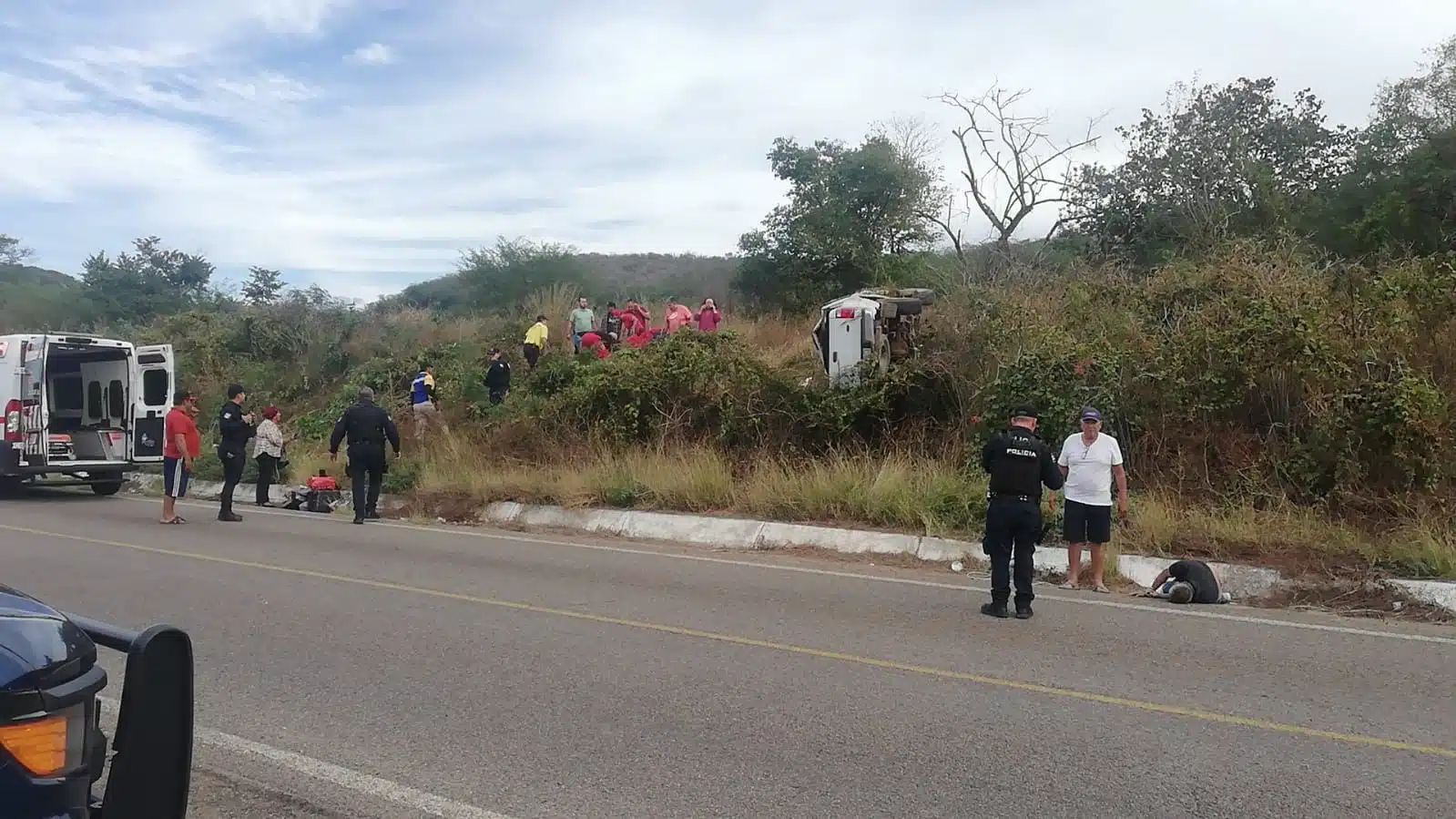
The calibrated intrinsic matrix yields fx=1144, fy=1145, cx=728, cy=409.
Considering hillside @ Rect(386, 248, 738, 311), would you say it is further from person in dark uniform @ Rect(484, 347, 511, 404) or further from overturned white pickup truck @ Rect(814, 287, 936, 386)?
overturned white pickup truck @ Rect(814, 287, 936, 386)

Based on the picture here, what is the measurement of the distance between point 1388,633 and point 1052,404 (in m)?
5.76

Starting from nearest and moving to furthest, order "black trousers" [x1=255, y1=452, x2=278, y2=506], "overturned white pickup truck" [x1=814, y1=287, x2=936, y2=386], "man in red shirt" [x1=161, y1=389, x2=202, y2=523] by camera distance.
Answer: "man in red shirt" [x1=161, y1=389, x2=202, y2=523] → "overturned white pickup truck" [x1=814, y1=287, x2=936, y2=386] → "black trousers" [x1=255, y1=452, x2=278, y2=506]

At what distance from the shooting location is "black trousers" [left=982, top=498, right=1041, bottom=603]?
8594mm

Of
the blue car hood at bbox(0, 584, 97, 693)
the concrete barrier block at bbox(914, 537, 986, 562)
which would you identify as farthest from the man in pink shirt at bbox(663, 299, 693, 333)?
the blue car hood at bbox(0, 584, 97, 693)

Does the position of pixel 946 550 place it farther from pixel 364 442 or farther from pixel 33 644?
pixel 33 644

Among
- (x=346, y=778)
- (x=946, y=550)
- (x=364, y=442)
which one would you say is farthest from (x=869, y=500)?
(x=346, y=778)

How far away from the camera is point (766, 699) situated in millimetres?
6199

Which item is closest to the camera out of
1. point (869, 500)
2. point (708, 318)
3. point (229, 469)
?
point (869, 500)

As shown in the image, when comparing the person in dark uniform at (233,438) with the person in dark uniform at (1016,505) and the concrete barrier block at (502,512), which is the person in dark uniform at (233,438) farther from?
the person in dark uniform at (1016,505)

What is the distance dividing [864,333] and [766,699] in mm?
10087

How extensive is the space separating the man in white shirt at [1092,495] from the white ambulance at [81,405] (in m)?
14.7

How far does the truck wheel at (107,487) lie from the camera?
18984 millimetres

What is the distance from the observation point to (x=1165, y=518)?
11.0 metres

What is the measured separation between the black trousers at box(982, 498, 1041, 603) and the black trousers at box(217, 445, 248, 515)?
1071 centimetres
